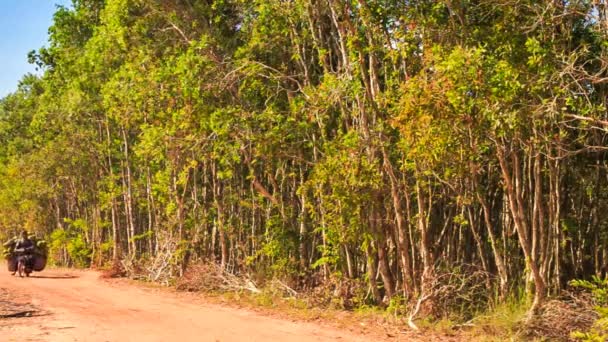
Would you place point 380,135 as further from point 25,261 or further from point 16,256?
point 16,256

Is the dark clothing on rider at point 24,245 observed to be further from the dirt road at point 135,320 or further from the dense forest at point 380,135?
the dirt road at point 135,320

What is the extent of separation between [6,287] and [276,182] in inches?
254

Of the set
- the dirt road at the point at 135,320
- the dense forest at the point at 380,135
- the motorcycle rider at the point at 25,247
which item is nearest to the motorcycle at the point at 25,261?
the motorcycle rider at the point at 25,247

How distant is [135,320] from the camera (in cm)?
1000

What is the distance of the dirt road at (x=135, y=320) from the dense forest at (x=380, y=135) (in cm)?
191

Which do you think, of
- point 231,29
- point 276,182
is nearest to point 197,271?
point 276,182

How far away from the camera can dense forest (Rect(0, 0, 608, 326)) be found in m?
8.47

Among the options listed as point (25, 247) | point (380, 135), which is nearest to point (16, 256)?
point (25, 247)

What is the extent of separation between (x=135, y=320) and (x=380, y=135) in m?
4.62

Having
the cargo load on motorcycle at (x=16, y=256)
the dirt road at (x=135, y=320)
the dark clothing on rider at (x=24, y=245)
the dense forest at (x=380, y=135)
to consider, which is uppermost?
the dense forest at (x=380, y=135)

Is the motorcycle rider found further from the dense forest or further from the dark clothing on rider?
the dense forest

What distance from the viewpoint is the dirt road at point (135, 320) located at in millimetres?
8609

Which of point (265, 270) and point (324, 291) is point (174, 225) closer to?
point (265, 270)

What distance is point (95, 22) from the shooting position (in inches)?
838
